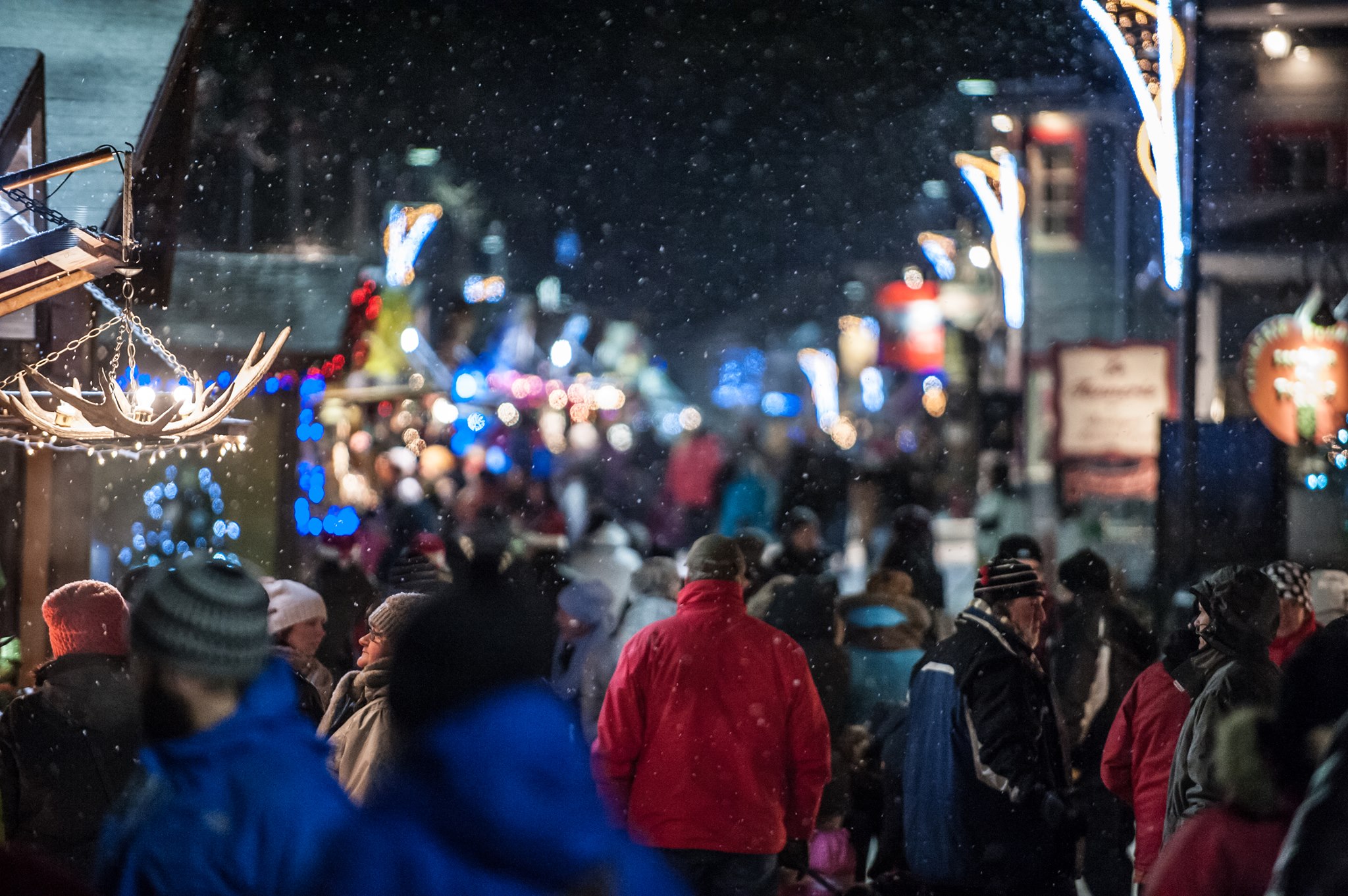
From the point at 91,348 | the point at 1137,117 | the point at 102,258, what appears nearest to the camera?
the point at 102,258

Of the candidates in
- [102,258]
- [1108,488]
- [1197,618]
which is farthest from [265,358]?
[1108,488]

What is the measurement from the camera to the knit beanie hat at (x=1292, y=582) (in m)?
6.27

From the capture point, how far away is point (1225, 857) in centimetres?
278

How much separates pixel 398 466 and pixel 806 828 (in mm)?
22656

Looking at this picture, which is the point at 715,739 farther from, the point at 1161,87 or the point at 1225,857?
A: the point at 1161,87

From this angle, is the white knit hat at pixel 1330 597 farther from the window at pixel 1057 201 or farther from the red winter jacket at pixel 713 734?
the window at pixel 1057 201

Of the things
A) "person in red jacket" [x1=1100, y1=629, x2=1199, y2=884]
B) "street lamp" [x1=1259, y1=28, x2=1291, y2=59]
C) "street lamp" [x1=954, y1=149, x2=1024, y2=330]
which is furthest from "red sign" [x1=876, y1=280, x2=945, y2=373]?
Answer: "person in red jacket" [x1=1100, y1=629, x2=1199, y2=884]

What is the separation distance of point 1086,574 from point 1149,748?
215 cm

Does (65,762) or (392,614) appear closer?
(65,762)

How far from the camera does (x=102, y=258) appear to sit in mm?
5961

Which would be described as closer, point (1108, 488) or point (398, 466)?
point (1108, 488)

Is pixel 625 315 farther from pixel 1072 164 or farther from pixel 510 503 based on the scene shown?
pixel 510 503

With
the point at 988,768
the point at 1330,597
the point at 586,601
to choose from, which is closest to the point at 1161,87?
the point at 1330,597

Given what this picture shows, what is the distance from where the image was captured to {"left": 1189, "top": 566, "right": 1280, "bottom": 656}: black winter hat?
4961 millimetres
